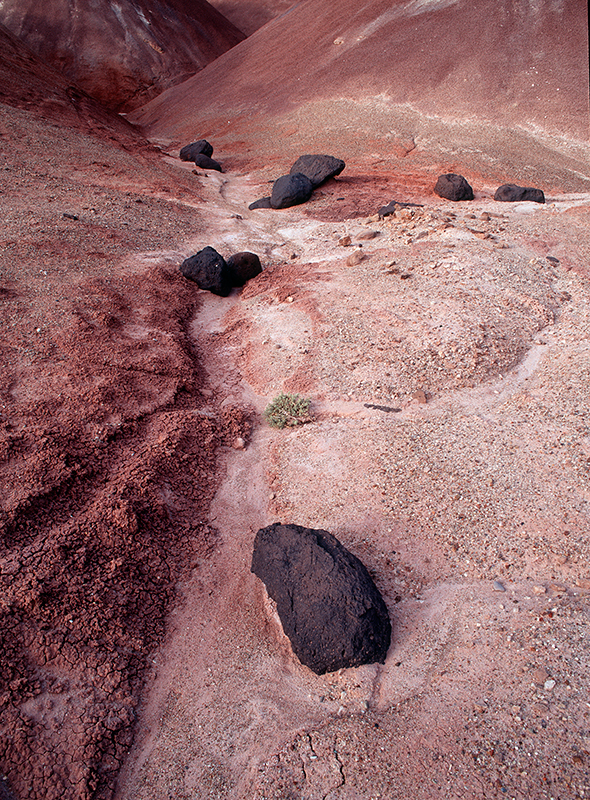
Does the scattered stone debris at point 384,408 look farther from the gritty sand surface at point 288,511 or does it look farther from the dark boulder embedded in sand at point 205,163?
the dark boulder embedded in sand at point 205,163

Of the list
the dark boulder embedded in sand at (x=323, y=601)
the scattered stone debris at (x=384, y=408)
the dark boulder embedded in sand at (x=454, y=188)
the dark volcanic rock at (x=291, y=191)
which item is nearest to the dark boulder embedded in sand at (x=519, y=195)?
the dark boulder embedded in sand at (x=454, y=188)

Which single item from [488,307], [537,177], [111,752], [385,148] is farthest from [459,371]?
[385,148]

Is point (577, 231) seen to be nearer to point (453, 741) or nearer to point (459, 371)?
point (459, 371)

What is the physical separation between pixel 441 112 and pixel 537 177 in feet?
16.4

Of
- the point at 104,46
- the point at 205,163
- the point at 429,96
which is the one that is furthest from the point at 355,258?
the point at 104,46

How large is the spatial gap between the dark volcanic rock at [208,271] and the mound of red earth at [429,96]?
8.34m

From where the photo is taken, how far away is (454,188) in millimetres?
10781

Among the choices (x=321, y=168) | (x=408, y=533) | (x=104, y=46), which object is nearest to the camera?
(x=408, y=533)

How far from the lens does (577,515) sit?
3592 millimetres

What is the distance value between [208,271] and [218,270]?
0.50 feet

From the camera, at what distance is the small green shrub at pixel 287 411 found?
4.89 metres

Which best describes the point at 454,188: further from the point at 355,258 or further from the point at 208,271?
the point at 208,271

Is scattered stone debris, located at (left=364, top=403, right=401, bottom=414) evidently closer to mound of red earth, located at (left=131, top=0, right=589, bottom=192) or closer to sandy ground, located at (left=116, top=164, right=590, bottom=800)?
sandy ground, located at (left=116, top=164, right=590, bottom=800)

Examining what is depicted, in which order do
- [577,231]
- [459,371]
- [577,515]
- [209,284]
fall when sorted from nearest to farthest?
[577,515]
[459,371]
[209,284]
[577,231]
